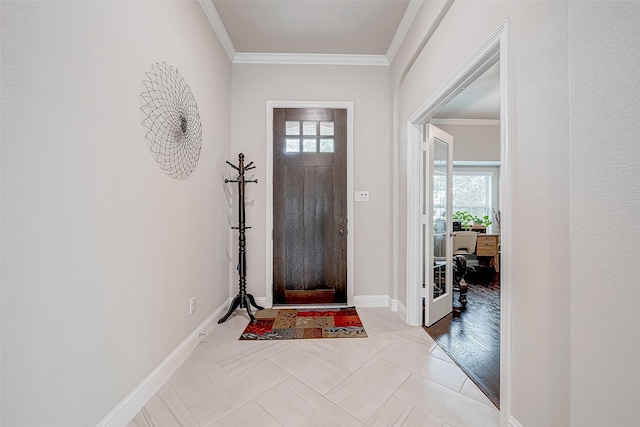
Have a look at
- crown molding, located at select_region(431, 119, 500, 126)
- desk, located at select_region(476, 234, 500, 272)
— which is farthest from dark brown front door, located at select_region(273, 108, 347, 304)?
desk, located at select_region(476, 234, 500, 272)

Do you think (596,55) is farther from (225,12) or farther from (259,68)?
(259,68)

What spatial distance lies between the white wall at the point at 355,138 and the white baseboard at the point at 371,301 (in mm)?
49

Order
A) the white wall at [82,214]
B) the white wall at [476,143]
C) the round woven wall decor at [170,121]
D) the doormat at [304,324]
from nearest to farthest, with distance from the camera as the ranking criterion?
the white wall at [82,214]
the round woven wall decor at [170,121]
the doormat at [304,324]
the white wall at [476,143]

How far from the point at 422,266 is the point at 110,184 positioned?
7.92 ft

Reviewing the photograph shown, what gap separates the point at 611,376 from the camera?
0.73 m

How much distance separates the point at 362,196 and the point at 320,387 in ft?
6.40

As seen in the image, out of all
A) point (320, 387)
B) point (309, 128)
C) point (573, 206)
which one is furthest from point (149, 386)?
A: point (309, 128)

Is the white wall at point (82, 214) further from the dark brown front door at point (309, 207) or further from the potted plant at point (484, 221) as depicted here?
the potted plant at point (484, 221)

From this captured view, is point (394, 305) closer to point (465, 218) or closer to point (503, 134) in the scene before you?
point (503, 134)

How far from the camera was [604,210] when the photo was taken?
757 mm

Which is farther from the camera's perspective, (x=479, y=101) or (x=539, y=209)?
(x=479, y=101)

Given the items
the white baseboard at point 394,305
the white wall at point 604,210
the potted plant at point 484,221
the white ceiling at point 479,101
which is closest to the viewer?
the white wall at point 604,210

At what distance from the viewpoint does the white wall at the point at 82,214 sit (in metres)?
0.84

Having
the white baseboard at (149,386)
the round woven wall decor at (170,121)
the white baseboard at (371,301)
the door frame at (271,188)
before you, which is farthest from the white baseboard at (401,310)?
the round woven wall decor at (170,121)
